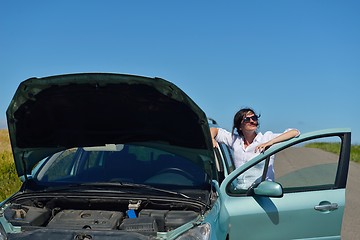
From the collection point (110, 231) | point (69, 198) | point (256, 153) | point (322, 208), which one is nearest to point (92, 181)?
point (69, 198)

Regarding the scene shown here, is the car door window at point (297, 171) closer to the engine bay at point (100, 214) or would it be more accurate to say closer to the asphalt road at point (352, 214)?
the engine bay at point (100, 214)

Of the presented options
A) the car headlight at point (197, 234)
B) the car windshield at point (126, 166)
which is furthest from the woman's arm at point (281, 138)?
the car headlight at point (197, 234)

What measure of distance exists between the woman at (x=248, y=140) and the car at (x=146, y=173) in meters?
0.08

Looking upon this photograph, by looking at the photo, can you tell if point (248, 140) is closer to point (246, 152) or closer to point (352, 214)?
point (246, 152)

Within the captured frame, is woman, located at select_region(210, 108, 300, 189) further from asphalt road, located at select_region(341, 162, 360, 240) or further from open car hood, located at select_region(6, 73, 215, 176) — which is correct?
asphalt road, located at select_region(341, 162, 360, 240)

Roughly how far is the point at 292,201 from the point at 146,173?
1.41m

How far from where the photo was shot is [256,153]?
565 cm

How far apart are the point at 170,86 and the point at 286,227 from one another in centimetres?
175

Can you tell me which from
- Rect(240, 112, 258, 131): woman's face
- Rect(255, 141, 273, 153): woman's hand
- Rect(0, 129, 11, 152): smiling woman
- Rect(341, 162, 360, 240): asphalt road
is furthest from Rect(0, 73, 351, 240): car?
Rect(0, 129, 11, 152): smiling woman

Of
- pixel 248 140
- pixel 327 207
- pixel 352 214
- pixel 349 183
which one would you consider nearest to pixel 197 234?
pixel 327 207

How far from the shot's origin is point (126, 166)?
18.4ft

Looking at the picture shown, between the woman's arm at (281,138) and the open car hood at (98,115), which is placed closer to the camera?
the open car hood at (98,115)

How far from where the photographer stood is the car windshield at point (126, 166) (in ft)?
17.5

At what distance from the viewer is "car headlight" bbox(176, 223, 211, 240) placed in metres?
4.28
